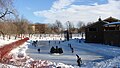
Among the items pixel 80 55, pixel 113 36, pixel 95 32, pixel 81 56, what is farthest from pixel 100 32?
pixel 81 56

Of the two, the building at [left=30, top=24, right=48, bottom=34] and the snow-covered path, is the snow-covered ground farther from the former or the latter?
the building at [left=30, top=24, right=48, bottom=34]

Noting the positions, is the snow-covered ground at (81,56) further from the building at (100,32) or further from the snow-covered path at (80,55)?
the building at (100,32)

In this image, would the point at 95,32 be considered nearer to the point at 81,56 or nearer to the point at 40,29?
the point at 81,56

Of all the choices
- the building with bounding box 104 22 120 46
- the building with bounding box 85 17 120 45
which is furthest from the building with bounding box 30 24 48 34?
the building with bounding box 104 22 120 46

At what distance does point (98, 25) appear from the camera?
7375cm

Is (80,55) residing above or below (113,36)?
below

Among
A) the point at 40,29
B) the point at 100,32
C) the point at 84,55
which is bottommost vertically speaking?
the point at 84,55

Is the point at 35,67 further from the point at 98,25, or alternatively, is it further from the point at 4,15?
the point at 98,25

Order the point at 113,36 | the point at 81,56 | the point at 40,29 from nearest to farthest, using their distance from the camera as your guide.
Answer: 1. the point at 81,56
2. the point at 113,36
3. the point at 40,29

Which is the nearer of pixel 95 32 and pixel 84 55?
pixel 84 55

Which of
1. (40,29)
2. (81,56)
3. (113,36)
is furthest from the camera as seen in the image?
(40,29)

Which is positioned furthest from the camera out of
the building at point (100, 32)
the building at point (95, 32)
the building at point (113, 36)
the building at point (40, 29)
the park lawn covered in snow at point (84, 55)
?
the building at point (40, 29)

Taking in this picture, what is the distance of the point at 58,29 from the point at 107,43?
130 metres

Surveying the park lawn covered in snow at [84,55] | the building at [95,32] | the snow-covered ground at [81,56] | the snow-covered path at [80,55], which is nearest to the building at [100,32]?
the building at [95,32]
